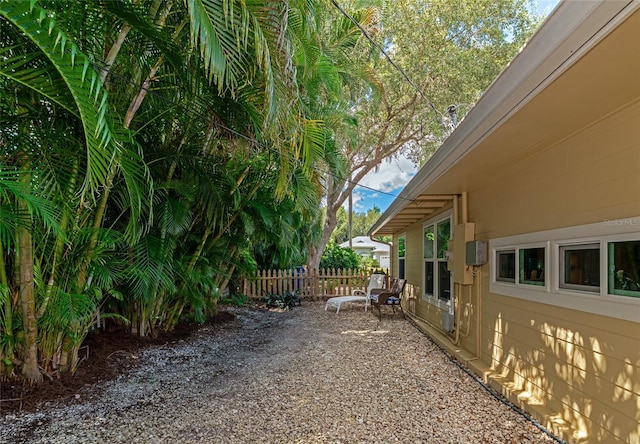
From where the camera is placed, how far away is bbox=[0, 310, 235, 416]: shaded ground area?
3152 millimetres

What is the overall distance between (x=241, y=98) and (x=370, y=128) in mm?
9159

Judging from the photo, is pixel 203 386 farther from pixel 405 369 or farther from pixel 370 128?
pixel 370 128

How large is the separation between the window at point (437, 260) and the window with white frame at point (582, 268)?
2119mm

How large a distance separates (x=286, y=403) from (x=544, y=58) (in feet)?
10.4

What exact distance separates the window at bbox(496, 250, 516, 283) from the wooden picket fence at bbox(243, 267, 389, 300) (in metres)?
7.43

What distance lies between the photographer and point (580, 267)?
2629 millimetres

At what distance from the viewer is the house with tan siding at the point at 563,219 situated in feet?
5.78

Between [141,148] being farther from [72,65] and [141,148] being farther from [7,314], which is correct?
[7,314]

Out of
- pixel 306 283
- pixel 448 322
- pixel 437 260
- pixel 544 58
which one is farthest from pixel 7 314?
pixel 306 283

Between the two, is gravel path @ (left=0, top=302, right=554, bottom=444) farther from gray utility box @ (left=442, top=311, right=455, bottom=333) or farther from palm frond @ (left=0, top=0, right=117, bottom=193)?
palm frond @ (left=0, top=0, right=117, bottom=193)

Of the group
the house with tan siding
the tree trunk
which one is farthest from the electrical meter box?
the tree trunk

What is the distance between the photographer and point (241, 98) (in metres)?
3.74

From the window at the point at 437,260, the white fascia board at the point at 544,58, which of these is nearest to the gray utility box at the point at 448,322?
the window at the point at 437,260

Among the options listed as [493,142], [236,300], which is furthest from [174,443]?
[236,300]
